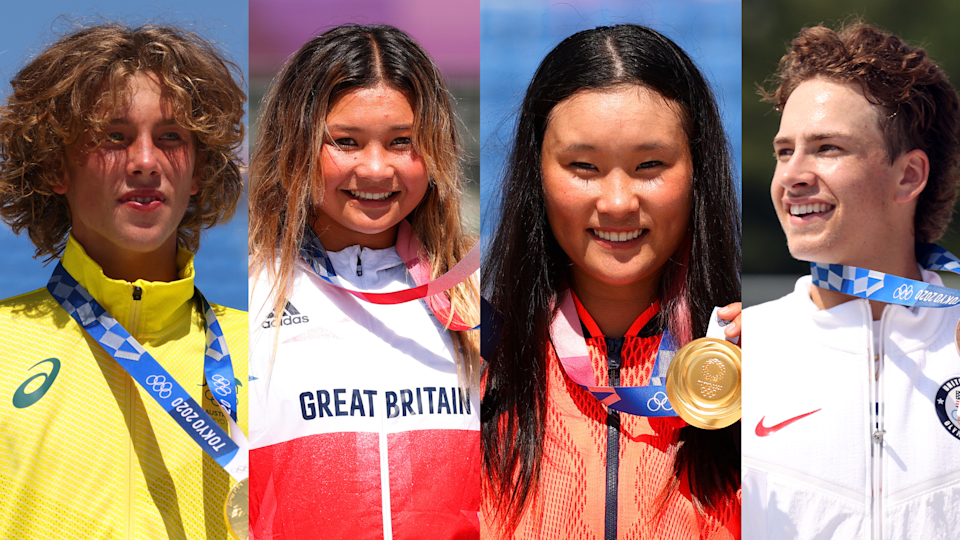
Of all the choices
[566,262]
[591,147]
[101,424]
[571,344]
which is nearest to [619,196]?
[591,147]

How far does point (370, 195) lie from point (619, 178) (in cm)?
86

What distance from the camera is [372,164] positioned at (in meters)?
2.63

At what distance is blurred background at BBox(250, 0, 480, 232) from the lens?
8.79 ft

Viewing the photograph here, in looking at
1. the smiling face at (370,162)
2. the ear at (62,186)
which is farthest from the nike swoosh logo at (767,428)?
the ear at (62,186)

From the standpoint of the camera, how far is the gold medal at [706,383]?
266 cm

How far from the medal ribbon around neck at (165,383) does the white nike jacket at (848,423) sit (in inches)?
71.9

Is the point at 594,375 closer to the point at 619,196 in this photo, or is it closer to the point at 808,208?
the point at 619,196

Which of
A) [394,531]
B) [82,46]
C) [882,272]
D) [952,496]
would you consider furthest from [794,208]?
[82,46]

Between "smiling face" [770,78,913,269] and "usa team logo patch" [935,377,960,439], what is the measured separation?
51cm

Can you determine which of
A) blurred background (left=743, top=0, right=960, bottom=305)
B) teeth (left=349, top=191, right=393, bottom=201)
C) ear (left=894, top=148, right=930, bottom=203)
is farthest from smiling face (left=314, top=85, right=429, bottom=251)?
ear (left=894, top=148, right=930, bottom=203)

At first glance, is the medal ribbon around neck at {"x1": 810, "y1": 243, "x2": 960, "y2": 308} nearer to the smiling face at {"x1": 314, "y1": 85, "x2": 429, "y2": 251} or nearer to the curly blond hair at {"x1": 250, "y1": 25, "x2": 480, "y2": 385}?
the curly blond hair at {"x1": 250, "y1": 25, "x2": 480, "y2": 385}

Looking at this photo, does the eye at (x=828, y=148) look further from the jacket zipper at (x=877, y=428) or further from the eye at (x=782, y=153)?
the jacket zipper at (x=877, y=428)

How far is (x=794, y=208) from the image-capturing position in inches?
108

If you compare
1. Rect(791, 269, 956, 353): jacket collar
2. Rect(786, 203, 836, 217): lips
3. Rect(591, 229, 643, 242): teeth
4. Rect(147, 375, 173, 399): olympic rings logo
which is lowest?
Rect(147, 375, 173, 399): olympic rings logo
